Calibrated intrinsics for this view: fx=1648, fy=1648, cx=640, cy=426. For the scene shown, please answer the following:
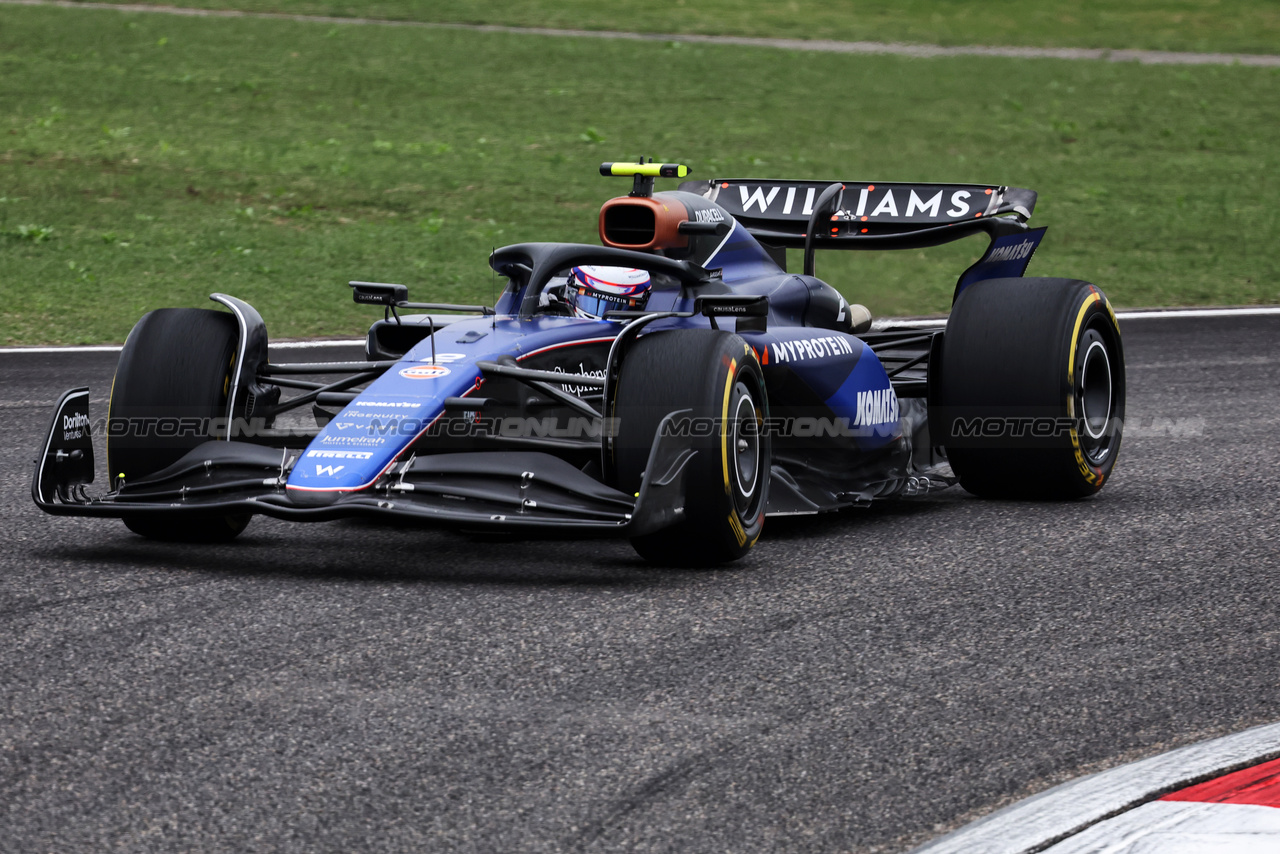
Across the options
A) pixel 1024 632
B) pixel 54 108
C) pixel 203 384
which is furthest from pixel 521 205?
pixel 1024 632

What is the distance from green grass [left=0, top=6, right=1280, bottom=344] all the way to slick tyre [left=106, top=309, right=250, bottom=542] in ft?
13.4

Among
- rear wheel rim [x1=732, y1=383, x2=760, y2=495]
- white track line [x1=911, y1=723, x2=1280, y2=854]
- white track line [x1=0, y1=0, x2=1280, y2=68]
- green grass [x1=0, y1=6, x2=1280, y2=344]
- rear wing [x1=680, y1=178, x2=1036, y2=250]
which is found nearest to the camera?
white track line [x1=911, y1=723, x2=1280, y2=854]

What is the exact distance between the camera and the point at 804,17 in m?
30.6

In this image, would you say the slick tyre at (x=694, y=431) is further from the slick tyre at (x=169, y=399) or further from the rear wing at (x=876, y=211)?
the rear wing at (x=876, y=211)

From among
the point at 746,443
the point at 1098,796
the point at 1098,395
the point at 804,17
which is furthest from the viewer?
the point at 804,17

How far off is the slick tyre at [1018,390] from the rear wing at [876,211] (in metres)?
0.73

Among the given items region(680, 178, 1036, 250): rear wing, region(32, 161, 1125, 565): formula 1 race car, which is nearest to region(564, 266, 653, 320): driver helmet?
region(32, 161, 1125, 565): formula 1 race car

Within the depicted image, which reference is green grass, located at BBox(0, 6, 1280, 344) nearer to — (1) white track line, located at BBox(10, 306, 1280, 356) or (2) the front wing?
(1) white track line, located at BBox(10, 306, 1280, 356)

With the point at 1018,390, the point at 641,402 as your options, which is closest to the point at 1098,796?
the point at 641,402

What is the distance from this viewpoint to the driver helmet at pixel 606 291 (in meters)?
6.09

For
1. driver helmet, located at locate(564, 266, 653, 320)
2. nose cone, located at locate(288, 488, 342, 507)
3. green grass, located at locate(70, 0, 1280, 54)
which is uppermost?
green grass, located at locate(70, 0, 1280, 54)

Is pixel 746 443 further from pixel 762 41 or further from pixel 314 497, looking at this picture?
pixel 762 41

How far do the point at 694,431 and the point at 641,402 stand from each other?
0.61ft

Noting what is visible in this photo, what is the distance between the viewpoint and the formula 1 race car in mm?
4832
